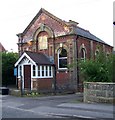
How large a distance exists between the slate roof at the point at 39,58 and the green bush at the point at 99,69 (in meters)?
8.38

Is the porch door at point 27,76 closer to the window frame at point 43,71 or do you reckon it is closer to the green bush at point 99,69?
the window frame at point 43,71

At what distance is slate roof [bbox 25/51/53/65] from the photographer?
86.6 ft

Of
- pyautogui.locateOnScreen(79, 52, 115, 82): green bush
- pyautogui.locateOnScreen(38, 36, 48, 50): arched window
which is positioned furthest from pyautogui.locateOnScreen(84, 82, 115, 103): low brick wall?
pyautogui.locateOnScreen(38, 36, 48, 50): arched window

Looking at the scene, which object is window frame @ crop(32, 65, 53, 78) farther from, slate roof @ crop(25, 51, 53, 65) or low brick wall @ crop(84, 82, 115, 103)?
low brick wall @ crop(84, 82, 115, 103)

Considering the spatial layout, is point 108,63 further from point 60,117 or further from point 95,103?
point 60,117

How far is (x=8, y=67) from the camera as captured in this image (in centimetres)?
3228

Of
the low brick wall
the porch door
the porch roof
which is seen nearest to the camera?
the low brick wall

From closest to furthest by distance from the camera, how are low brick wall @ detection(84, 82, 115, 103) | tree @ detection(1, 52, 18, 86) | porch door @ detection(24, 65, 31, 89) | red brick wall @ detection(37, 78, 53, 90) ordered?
low brick wall @ detection(84, 82, 115, 103)
red brick wall @ detection(37, 78, 53, 90)
porch door @ detection(24, 65, 31, 89)
tree @ detection(1, 52, 18, 86)

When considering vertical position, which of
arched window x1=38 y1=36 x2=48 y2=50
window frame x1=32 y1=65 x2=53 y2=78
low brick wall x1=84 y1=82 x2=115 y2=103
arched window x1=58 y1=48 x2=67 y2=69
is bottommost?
low brick wall x1=84 y1=82 x2=115 y2=103

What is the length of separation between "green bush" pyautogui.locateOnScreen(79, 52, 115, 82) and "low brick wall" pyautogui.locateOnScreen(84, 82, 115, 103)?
103 cm

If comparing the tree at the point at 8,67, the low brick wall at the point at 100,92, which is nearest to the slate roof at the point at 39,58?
the tree at the point at 8,67

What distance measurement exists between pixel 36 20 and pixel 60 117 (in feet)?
63.2

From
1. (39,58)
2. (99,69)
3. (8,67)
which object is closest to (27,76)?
(39,58)

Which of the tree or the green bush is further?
the tree
